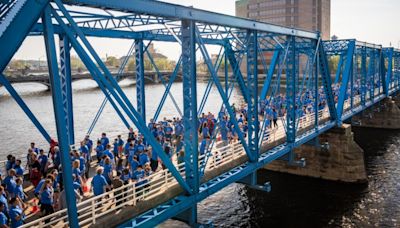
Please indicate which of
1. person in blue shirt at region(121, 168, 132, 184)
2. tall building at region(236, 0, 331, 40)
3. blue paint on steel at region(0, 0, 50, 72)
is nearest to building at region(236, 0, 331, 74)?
tall building at region(236, 0, 331, 40)

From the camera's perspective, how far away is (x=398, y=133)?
140 feet

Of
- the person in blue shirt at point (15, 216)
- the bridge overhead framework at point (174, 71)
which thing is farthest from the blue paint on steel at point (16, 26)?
the person in blue shirt at point (15, 216)

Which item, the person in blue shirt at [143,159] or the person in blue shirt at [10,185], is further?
the person in blue shirt at [143,159]

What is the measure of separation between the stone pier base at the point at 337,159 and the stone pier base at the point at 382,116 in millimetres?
20057

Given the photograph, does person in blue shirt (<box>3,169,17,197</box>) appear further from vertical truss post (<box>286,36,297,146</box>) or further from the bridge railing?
vertical truss post (<box>286,36,297,146</box>)

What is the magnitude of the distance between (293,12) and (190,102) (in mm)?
122757

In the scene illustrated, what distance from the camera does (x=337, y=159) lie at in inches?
1030

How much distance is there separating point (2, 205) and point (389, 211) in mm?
20227

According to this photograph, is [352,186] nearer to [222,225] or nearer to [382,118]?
[222,225]

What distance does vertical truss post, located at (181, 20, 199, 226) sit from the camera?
1051cm

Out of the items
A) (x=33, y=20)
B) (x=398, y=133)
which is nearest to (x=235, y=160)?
(x=33, y=20)

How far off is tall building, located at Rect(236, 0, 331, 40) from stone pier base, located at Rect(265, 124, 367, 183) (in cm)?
10152

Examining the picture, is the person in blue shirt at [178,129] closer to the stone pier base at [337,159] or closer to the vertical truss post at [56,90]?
the stone pier base at [337,159]

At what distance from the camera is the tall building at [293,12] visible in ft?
410
